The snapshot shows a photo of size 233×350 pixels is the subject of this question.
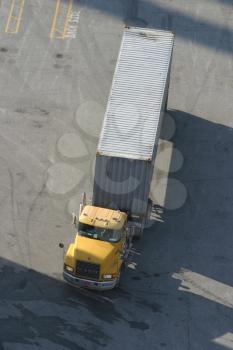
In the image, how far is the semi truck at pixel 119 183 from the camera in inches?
1172

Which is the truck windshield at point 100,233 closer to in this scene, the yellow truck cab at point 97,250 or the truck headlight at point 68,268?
the yellow truck cab at point 97,250

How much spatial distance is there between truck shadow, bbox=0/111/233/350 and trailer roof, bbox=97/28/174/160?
4385 mm

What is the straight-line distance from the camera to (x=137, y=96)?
33375 millimetres

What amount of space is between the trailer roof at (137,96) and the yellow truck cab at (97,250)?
8.83 ft

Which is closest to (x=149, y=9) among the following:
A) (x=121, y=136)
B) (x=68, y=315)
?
(x=121, y=136)

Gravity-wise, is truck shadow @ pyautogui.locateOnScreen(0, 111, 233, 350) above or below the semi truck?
below

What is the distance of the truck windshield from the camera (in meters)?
30.5

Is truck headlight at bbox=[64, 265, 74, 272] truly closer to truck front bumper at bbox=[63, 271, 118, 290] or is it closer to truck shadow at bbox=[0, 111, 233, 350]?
truck front bumper at bbox=[63, 271, 118, 290]

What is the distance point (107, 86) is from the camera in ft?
131

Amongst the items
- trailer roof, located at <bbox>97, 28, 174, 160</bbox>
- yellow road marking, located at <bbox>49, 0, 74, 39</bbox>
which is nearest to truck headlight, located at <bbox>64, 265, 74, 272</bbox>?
trailer roof, located at <bbox>97, 28, 174, 160</bbox>

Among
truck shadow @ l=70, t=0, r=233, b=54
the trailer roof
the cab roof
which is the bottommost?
the cab roof

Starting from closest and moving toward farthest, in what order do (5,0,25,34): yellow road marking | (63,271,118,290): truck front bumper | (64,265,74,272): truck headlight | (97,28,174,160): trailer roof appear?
(63,271,118,290): truck front bumper
(64,265,74,272): truck headlight
(97,28,174,160): trailer roof
(5,0,25,34): yellow road marking

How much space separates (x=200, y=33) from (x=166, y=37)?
27.2ft

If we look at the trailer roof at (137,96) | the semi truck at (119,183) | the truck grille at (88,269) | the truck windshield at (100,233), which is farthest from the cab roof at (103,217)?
the trailer roof at (137,96)
